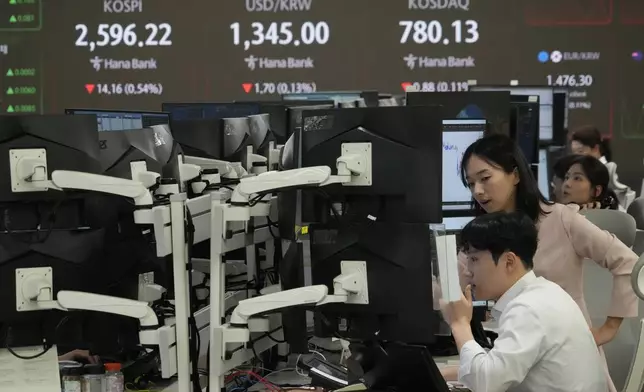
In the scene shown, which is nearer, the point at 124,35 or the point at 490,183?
the point at 490,183

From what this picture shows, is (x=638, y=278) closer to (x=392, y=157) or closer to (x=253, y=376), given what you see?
(x=392, y=157)

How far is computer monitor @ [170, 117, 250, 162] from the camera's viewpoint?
3398mm

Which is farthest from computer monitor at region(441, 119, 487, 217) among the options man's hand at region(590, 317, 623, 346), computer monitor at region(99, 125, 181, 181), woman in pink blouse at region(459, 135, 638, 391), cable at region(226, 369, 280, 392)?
computer monitor at region(99, 125, 181, 181)

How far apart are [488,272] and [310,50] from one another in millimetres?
6462

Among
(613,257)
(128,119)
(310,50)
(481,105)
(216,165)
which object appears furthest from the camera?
(310,50)

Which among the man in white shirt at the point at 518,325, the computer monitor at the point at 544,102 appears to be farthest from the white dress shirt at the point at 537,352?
the computer monitor at the point at 544,102

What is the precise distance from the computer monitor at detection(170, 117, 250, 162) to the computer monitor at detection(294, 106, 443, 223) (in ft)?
3.23

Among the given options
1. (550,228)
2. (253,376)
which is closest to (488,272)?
(550,228)

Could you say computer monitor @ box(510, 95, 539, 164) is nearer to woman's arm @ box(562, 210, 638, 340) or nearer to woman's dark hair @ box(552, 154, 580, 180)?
woman's dark hair @ box(552, 154, 580, 180)

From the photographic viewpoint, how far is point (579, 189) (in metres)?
4.68

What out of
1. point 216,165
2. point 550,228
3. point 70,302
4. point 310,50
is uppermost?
point 310,50

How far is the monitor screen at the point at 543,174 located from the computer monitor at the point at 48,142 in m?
3.77

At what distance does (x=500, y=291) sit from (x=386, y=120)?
519mm

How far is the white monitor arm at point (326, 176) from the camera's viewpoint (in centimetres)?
238
